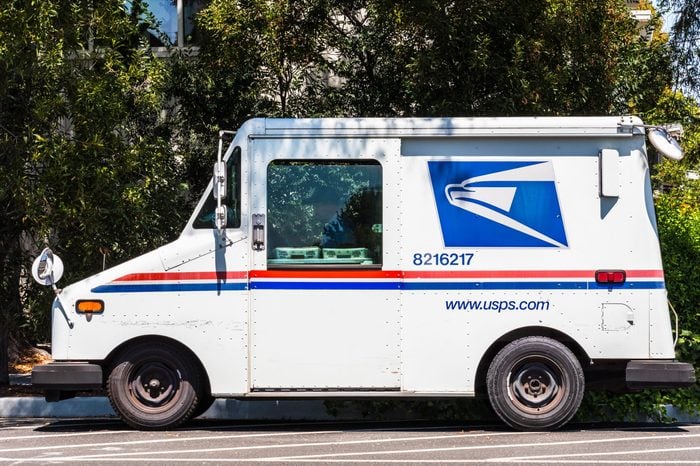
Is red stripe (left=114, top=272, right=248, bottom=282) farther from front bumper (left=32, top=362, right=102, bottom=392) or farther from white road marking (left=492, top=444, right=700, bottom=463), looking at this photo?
white road marking (left=492, top=444, right=700, bottom=463)

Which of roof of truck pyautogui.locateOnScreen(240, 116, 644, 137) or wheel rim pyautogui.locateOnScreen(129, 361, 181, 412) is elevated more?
roof of truck pyautogui.locateOnScreen(240, 116, 644, 137)

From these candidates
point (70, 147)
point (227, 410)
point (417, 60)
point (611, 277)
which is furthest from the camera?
point (417, 60)

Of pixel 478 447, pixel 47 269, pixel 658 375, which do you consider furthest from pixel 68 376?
pixel 658 375

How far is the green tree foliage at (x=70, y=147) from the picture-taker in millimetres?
11055

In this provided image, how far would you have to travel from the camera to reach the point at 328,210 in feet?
31.5

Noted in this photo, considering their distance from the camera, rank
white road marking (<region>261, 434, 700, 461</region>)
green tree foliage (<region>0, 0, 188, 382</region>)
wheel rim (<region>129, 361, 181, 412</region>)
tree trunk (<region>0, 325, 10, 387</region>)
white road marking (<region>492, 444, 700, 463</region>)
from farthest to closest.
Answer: tree trunk (<region>0, 325, 10, 387</region>) → green tree foliage (<region>0, 0, 188, 382</region>) → wheel rim (<region>129, 361, 181, 412</region>) → white road marking (<region>261, 434, 700, 461</region>) → white road marking (<region>492, 444, 700, 463</region>)

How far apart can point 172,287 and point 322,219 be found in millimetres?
1396

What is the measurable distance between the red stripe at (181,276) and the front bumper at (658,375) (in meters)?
3.34

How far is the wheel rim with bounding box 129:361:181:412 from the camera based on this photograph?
31.8 ft

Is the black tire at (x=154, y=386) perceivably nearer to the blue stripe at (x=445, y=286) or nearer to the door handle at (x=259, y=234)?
the blue stripe at (x=445, y=286)

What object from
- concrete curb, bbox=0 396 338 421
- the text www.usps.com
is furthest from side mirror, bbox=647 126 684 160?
concrete curb, bbox=0 396 338 421

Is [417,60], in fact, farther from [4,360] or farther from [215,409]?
[4,360]

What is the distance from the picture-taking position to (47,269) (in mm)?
9805

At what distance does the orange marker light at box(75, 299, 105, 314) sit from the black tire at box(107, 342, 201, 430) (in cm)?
43
